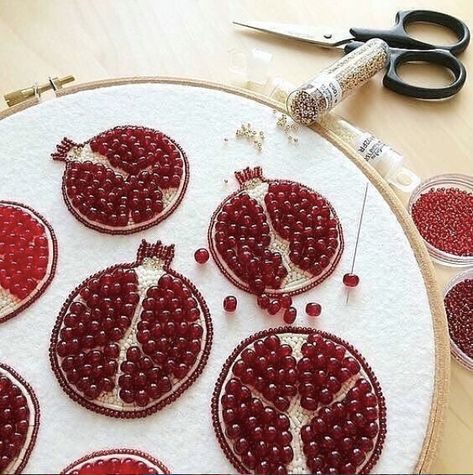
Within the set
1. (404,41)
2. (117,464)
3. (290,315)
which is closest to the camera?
(117,464)

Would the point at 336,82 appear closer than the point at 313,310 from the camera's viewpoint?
No

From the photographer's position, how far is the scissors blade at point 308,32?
1205mm

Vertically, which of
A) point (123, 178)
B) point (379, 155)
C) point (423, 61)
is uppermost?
point (423, 61)

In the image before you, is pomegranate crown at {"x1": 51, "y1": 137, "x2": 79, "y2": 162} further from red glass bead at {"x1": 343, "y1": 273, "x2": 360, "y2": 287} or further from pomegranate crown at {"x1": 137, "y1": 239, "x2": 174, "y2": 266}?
red glass bead at {"x1": 343, "y1": 273, "x2": 360, "y2": 287}

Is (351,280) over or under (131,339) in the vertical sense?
over

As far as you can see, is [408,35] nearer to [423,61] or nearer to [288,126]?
[423,61]

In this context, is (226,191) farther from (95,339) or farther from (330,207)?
(95,339)

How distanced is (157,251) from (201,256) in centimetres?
6

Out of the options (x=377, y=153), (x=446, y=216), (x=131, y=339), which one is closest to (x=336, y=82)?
(x=377, y=153)

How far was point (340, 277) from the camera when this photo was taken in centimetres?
90

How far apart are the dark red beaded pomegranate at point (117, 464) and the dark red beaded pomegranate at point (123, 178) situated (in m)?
0.30

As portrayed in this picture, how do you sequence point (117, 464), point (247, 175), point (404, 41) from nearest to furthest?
1. point (117, 464)
2. point (247, 175)
3. point (404, 41)

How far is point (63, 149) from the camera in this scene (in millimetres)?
1005

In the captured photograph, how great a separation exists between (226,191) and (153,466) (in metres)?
0.38
